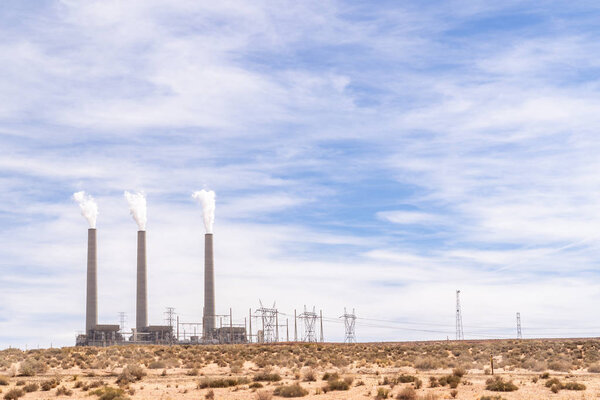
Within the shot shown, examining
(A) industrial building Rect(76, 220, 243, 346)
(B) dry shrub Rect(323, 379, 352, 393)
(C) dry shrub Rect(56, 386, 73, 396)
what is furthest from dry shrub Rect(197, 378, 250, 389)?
(A) industrial building Rect(76, 220, 243, 346)

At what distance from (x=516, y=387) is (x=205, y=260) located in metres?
96.6

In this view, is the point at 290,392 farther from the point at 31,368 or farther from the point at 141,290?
the point at 141,290

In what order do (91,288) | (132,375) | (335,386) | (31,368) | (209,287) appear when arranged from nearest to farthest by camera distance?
1. (335,386)
2. (132,375)
3. (31,368)
4. (91,288)
5. (209,287)

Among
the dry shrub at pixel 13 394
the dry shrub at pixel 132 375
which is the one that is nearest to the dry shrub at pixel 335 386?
the dry shrub at pixel 132 375

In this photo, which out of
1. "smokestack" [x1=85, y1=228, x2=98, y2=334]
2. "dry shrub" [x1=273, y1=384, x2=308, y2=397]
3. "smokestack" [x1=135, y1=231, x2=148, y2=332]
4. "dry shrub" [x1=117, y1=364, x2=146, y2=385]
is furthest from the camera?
"smokestack" [x1=135, y1=231, x2=148, y2=332]

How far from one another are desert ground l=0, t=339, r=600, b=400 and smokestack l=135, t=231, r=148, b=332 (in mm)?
55623

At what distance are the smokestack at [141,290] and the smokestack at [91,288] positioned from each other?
7.30 metres

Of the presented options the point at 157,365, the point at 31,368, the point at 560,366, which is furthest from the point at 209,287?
the point at 560,366

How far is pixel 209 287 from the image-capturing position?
417 feet

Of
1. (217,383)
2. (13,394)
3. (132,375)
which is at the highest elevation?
(13,394)

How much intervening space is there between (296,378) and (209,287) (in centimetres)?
8686

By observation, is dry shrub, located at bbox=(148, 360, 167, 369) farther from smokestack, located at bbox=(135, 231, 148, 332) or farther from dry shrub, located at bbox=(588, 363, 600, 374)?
smokestack, located at bbox=(135, 231, 148, 332)

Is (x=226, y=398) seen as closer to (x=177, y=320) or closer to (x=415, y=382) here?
(x=415, y=382)

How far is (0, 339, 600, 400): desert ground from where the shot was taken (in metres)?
32.9
